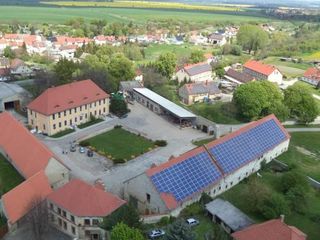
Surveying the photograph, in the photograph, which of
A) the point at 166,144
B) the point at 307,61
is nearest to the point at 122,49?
the point at 307,61

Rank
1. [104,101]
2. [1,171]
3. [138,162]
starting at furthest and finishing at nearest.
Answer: [104,101], [138,162], [1,171]

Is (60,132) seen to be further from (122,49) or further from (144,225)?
(122,49)

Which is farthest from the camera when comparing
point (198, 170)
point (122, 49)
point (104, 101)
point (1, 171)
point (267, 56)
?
point (267, 56)

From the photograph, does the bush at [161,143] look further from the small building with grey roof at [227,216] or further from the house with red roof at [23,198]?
the house with red roof at [23,198]

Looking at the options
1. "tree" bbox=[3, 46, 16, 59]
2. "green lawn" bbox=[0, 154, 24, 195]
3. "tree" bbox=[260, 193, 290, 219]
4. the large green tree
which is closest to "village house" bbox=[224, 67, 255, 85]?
the large green tree

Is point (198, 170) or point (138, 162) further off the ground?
point (198, 170)

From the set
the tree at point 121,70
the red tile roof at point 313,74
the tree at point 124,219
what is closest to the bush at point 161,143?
the tree at point 124,219
